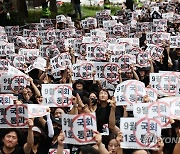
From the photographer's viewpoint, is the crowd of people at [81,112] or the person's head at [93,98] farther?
the person's head at [93,98]

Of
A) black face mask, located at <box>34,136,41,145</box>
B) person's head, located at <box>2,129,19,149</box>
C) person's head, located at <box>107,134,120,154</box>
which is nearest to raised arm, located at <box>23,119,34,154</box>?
person's head, located at <box>2,129,19,149</box>

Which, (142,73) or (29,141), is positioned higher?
(29,141)

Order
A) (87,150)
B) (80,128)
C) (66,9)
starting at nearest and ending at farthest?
(87,150)
(80,128)
(66,9)

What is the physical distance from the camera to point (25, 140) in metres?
6.67

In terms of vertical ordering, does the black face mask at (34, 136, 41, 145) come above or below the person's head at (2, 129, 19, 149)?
below

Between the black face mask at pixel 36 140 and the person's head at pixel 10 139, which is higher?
the person's head at pixel 10 139

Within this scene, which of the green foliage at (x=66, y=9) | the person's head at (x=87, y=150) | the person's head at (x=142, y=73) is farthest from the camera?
the green foliage at (x=66, y=9)

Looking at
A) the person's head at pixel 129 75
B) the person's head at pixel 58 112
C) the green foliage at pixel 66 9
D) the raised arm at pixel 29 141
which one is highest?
the raised arm at pixel 29 141

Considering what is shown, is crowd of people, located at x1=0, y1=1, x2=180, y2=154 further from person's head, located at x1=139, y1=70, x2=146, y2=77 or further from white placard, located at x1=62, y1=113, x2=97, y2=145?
white placard, located at x1=62, y1=113, x2=97, y2=145

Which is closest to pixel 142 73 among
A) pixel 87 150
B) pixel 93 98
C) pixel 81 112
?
pixel 93 98

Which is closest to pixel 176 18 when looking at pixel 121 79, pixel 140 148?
pixel 121 79

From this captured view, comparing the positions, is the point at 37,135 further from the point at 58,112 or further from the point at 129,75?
the point at 129,75

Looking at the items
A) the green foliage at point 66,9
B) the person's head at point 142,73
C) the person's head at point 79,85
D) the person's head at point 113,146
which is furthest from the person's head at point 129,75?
the green foliage at point 66,9

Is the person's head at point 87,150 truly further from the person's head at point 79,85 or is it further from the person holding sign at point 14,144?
the person's head at point 79,85
